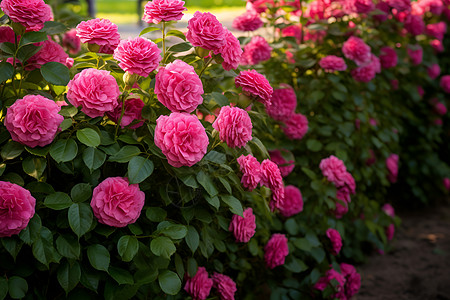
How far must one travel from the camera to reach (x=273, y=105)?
2352mm

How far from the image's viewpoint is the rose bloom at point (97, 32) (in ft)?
5.12

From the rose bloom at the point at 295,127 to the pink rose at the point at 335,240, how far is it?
20.1 inches

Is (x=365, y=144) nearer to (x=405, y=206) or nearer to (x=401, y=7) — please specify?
(x=401, y=7)

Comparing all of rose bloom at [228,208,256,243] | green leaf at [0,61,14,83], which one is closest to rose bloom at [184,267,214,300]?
rose bloom at [228,208,256,243]

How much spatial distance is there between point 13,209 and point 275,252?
4.02ft

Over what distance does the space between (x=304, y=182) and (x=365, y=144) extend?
2.15 feet

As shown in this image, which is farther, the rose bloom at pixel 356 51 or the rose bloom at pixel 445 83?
the rose bloom at pixel 445 83

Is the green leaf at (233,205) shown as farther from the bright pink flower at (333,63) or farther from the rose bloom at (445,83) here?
the rose bloom at (445,83)

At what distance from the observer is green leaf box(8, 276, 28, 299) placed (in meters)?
1.37

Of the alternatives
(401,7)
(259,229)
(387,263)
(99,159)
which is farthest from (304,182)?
(99,159)

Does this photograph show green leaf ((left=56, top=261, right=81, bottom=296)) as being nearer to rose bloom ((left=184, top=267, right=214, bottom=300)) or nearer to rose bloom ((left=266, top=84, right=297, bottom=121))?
rose bloom ((left=184, top=267, right=214, bottom=300))

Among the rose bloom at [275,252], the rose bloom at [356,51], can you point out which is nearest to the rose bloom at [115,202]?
the rose bloom at [275,252]

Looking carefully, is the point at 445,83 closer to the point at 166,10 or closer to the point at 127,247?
the point at 166,10

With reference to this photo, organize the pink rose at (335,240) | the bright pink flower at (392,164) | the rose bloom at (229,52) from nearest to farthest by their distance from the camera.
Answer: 1. the rose bloom at (229,52)
2. the pink rose at (335,240)
3. the bright pink flower at (392,164)
